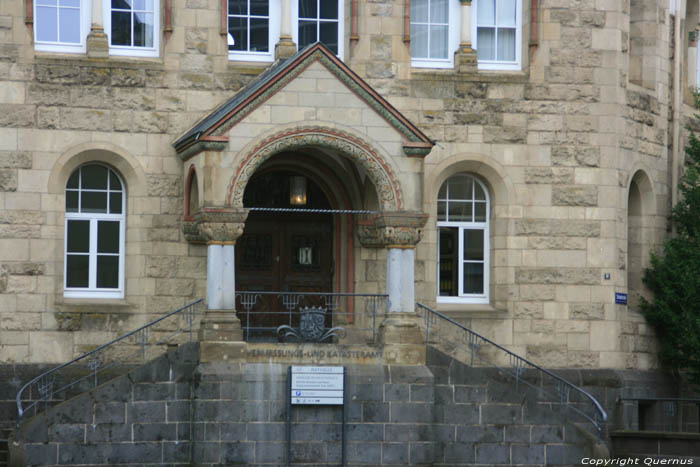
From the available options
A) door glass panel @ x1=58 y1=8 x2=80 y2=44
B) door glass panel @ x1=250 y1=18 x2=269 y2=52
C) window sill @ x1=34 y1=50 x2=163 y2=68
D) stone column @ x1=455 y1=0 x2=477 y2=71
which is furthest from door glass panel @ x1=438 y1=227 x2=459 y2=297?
door glass panel @ x1=58 y1=8 x2=80 y2=44

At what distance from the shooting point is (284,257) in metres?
23.8

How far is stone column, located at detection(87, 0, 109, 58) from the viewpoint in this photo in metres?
22.5

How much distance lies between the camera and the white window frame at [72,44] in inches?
887

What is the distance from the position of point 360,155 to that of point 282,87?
149cm

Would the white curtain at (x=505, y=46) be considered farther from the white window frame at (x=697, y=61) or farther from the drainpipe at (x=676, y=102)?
the white window frame at (x=697, y=61)

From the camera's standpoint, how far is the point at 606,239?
23812 mm

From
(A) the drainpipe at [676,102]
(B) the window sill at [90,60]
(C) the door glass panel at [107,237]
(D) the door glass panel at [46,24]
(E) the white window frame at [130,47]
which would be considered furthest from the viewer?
(A) the drainpipe at [676,102]

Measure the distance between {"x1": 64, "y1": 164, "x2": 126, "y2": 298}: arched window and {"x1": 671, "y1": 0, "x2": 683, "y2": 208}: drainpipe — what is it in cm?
955

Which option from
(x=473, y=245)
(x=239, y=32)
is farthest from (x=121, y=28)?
(x=473, y=245)

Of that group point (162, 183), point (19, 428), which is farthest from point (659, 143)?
point (19, 428)

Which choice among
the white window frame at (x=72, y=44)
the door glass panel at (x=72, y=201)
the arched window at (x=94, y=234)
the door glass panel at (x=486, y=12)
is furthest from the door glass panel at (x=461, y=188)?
the white window frame at (x=72, y=44)

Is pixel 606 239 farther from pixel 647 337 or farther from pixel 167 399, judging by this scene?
pixel 167 399

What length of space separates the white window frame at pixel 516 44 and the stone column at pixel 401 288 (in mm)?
3890

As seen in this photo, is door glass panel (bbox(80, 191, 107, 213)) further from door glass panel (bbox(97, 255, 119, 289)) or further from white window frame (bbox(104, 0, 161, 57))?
white window frame (bbox(104, 0, 161, 57))
